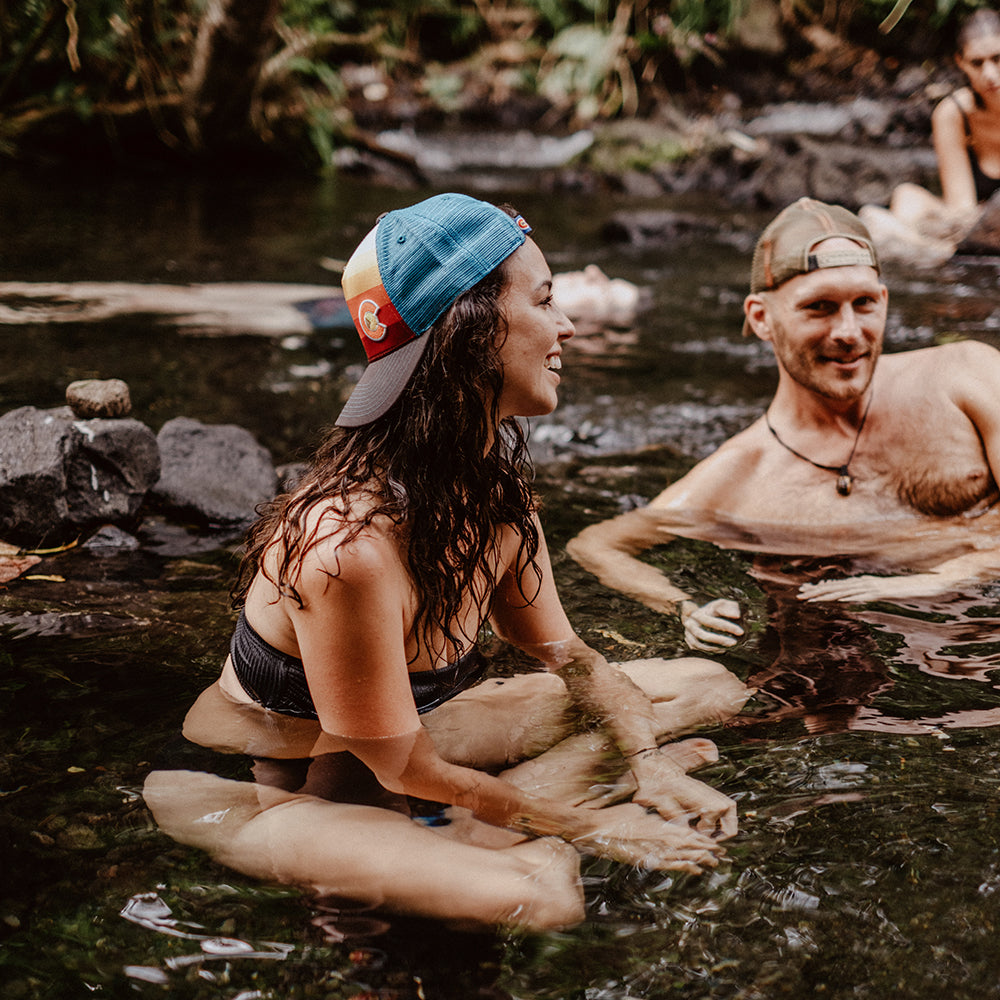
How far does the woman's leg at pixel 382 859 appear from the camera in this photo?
2.17m

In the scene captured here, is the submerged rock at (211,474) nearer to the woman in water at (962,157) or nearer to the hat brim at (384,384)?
the hat brim at (384,384)

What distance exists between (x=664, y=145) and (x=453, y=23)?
5.89 m

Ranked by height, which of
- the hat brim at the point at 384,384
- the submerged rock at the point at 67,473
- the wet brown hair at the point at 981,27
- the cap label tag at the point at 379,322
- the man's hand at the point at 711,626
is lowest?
the man's hand at the point at 711,626

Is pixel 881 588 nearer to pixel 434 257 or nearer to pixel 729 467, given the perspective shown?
pixel 729 467

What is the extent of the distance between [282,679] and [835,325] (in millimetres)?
2517

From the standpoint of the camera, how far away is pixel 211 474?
16.0 ft

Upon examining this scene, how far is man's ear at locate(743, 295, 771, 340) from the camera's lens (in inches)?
173


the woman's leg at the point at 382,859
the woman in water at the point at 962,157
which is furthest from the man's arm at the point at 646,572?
the woman in water at the point at 962,157

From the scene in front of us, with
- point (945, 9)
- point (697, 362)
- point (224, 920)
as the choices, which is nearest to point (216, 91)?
point (697, 362)

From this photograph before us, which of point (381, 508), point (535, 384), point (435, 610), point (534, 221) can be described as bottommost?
point (435, 610)

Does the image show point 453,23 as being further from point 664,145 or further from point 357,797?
point 357,797

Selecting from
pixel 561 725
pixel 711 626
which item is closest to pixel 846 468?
pixel 711 626

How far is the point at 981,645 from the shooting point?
3.39m

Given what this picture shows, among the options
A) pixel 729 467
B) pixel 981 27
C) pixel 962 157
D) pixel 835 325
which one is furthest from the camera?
pixel 962 157
